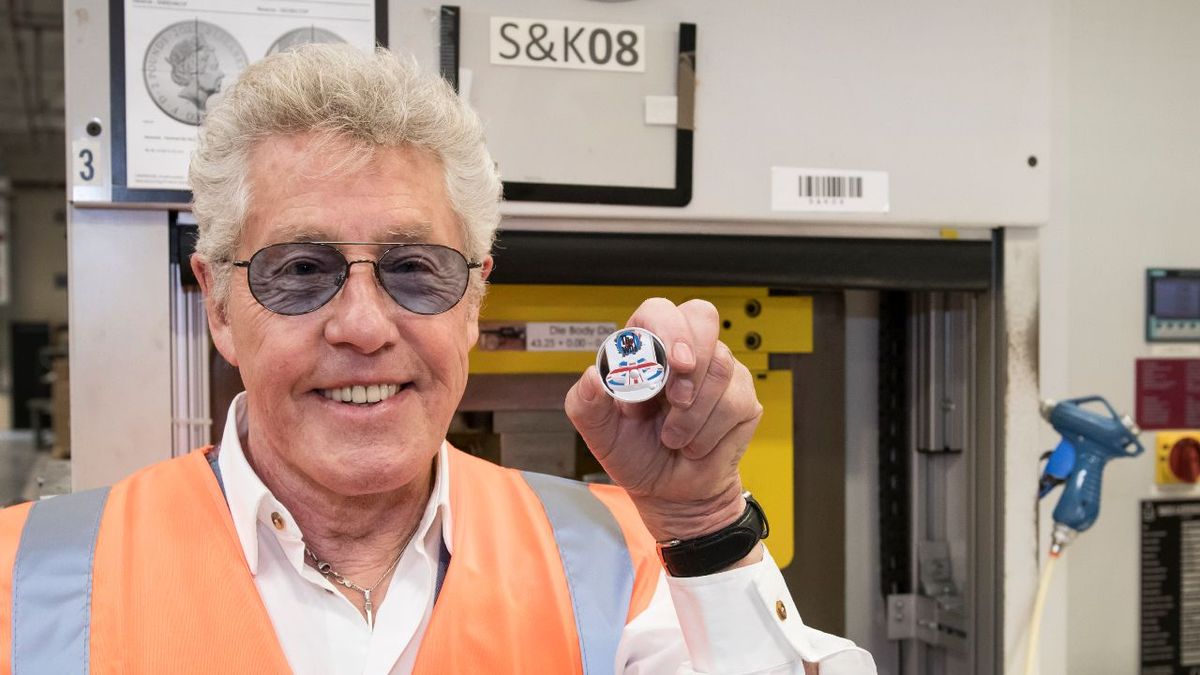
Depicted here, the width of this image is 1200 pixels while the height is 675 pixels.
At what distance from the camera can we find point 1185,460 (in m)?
1.76

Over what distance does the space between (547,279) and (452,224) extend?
32cm

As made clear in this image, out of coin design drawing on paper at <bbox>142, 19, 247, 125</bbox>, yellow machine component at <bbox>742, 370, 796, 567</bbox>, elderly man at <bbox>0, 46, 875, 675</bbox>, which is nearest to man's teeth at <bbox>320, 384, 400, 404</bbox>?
elderly man at <bbox>0, 46, 875, 675</bbox>

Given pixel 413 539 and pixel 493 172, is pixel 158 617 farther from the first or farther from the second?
pixel 493 172

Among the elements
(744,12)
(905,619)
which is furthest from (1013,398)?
(744,12)

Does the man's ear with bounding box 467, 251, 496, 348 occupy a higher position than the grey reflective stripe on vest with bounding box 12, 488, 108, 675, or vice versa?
the man's ear with bounding box 467, 251, 496, 348

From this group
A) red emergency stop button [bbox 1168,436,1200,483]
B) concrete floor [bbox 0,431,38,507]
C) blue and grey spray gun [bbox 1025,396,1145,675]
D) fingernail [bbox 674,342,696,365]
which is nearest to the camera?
fingernail [bbox 674,342,696,365]

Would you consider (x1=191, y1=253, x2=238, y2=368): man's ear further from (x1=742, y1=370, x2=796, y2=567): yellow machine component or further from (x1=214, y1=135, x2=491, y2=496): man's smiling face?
(x1=742, y1=370, x2=796, y2=567): yellow machine component

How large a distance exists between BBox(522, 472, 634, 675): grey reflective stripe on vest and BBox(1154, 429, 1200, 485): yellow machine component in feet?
3.90

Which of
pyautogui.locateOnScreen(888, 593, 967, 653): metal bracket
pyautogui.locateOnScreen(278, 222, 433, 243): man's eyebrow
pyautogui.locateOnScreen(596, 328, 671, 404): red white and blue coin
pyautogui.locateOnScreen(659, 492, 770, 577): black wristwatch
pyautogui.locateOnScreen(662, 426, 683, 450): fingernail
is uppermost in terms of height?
pyautogui.locateOnScreen(278, 222, 433, 243): man's eyebrow

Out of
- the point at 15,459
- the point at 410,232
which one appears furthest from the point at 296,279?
the point at 15,459

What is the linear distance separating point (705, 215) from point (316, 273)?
61cm

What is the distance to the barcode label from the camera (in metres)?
1.39

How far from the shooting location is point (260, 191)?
3.25ft

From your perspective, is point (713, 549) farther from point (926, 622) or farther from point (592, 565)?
point (926, 622)
